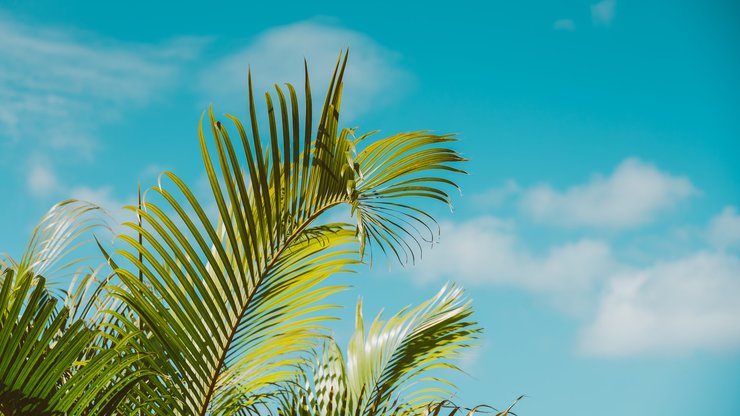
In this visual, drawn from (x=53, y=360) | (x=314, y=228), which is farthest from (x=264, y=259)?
(x=53, y=360)

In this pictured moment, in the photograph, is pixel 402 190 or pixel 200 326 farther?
pixel 402 190

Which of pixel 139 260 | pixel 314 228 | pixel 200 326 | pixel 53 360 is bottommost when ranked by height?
pixel 53 360

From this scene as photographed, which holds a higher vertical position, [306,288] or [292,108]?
[292,108]

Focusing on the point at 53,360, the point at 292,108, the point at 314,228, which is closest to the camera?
the point at 53,360

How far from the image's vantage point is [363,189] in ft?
6.84

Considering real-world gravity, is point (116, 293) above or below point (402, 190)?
below

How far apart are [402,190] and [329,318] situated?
549 millimetres

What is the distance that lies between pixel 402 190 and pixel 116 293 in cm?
89

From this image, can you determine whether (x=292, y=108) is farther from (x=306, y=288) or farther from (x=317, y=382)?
(x=317, y=382)

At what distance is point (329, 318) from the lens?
2381 mm

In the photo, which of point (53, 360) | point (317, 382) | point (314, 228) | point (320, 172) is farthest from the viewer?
point (317, 382)

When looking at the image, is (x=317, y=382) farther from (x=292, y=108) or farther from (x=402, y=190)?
(x=292, y=108)

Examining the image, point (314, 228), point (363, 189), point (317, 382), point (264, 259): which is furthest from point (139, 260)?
point (317, 382)

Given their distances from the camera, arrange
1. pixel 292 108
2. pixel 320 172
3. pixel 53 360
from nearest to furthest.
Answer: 1. pixel 53 360
2. pixel 292 108
3. pixel 320 172
